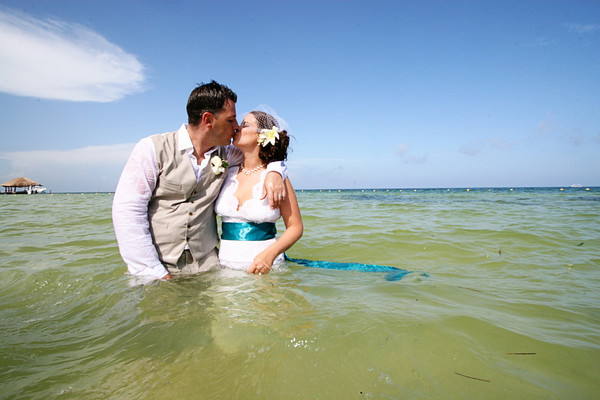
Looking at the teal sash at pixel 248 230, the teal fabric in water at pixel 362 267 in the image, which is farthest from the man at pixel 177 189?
the teal fabric in water at pixel 362 267

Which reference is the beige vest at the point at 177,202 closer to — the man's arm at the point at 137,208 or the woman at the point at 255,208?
the man's arm at the point at 137,208

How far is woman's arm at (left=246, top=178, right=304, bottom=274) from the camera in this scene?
310 cm

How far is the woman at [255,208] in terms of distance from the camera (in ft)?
10.3

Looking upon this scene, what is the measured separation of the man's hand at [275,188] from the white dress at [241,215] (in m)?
0.14

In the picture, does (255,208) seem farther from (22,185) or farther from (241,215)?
(22,185)

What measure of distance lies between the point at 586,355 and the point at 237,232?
2.81 meters

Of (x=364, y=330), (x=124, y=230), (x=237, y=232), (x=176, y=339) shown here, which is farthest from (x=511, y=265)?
(x=124, y=230)

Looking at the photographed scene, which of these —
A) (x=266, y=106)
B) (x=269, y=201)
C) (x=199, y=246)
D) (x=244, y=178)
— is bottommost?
(x=199, y=246)

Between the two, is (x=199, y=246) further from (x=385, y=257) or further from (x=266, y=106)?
(x=385, y=257)

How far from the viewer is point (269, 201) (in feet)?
9.89

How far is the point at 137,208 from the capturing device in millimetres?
2805

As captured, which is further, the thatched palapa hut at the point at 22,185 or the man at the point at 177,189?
the thatched palapa hut at the point at 22,185

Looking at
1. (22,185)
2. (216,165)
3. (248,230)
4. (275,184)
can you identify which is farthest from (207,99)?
(22,185)

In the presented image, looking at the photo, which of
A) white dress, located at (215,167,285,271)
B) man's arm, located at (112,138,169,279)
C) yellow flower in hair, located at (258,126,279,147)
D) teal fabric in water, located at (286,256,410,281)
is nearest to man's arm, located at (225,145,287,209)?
white dress, located at (215,167,285,271)
